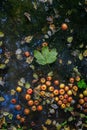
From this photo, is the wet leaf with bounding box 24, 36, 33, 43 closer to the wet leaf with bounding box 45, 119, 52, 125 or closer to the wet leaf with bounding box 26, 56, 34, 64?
the wet leaf with bounding box 26, 56, 34, 64

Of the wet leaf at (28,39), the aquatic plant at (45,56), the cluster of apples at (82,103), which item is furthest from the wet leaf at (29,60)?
the cluster of apples at (82,103)

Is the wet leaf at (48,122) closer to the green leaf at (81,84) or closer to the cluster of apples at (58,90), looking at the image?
the cluster of apples at (58,90)

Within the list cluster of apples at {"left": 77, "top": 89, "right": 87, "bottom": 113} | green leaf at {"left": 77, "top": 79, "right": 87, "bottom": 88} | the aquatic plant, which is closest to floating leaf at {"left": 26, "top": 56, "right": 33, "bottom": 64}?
the aquatic plant

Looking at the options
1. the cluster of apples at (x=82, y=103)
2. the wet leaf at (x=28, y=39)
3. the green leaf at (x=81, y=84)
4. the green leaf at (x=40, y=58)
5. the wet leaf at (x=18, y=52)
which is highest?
the wet leaf at (x=28, y=39)

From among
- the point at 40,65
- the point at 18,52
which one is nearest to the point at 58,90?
the point at 40,65

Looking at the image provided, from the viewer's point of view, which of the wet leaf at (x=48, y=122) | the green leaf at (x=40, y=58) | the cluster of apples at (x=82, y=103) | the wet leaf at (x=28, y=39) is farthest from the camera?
the wet leaf at (x=28, y=39)

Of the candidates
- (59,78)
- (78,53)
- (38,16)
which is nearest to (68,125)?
(59,78)
